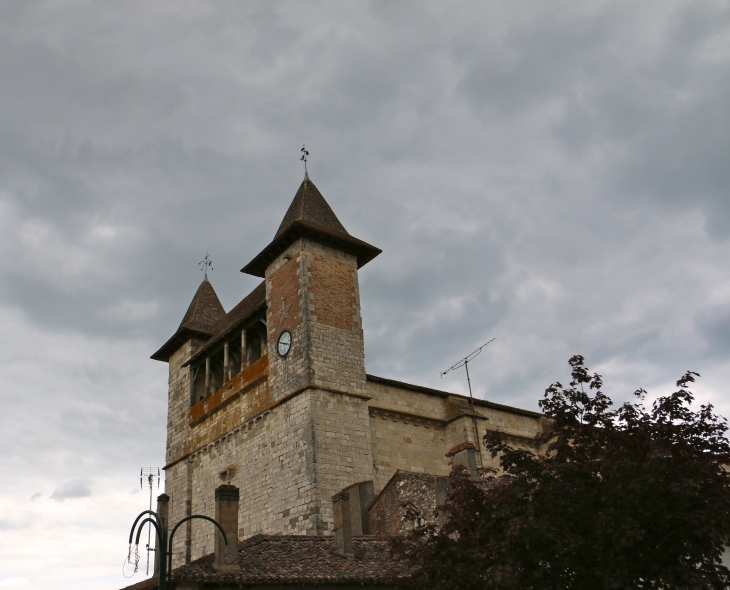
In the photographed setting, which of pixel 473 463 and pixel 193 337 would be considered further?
pixel 193 337

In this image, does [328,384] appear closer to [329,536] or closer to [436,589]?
[329,536]

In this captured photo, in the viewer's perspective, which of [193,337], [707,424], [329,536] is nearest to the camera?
[707,424]

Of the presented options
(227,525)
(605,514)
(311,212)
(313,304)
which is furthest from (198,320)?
(605,514)

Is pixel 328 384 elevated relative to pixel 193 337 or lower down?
lower down

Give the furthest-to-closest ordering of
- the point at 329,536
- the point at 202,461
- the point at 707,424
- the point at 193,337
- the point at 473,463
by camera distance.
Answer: the point at 193,337, the point at 202,461, the point at 473,463, the point at 329,536, the point at 707,424

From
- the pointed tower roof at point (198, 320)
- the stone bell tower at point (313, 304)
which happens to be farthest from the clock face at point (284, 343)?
the pointed tower roof at point (198, 320)

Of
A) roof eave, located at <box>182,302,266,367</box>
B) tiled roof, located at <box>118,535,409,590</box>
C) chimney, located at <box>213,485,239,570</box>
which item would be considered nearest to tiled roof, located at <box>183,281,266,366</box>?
roof eave, located at <box>182,302,266,367</box>

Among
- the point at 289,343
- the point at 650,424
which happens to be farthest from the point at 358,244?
the point at 650,424

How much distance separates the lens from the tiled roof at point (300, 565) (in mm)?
14023

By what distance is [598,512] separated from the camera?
1046 cm

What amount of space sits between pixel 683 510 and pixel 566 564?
1845mm

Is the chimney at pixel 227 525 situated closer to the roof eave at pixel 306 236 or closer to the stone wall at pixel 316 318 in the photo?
the stone wall at pixel 316 318

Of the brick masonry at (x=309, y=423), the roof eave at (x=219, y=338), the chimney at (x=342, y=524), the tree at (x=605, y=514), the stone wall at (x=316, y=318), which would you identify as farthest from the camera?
the roof eave at (x=219, y=338)

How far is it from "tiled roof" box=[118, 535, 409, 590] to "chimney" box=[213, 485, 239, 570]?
9.2 inches
